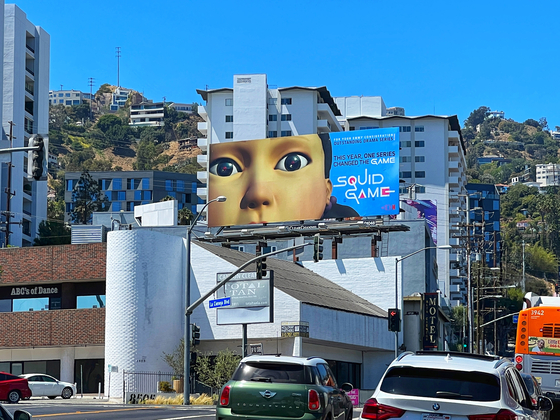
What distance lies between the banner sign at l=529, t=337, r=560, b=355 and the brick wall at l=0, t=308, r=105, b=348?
33.3 metres

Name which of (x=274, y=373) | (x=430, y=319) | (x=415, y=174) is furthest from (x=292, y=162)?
(x=415, y=174)

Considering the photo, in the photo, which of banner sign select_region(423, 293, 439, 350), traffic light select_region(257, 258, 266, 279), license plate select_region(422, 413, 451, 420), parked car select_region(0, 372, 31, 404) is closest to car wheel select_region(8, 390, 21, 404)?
parked car select_region(0, 372, 31, 404)

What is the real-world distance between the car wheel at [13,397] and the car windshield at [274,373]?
80.8 feet

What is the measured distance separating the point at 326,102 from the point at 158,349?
82.6 metres

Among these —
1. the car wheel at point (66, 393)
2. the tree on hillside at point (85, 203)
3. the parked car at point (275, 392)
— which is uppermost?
the tree on hillside at point (85, 203)

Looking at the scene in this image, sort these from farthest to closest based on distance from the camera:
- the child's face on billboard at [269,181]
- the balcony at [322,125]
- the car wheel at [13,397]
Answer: the balcony at [322,125] → the child's face on billboard at [269,181] → the car wheel at [13,397]

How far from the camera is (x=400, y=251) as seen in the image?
74125 mm

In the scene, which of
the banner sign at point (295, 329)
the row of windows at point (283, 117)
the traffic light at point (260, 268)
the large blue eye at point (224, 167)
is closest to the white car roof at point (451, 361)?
the traffic light at point (260, 268)

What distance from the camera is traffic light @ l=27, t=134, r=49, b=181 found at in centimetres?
2197

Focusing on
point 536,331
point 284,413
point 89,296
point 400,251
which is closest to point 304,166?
point 400,251

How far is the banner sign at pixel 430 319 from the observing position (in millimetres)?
65562

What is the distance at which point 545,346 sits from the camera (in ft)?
79.9

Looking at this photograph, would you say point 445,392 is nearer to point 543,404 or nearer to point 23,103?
point 543,404

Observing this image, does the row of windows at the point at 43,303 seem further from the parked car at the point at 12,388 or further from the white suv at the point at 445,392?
the white suv at the point at 445,392
